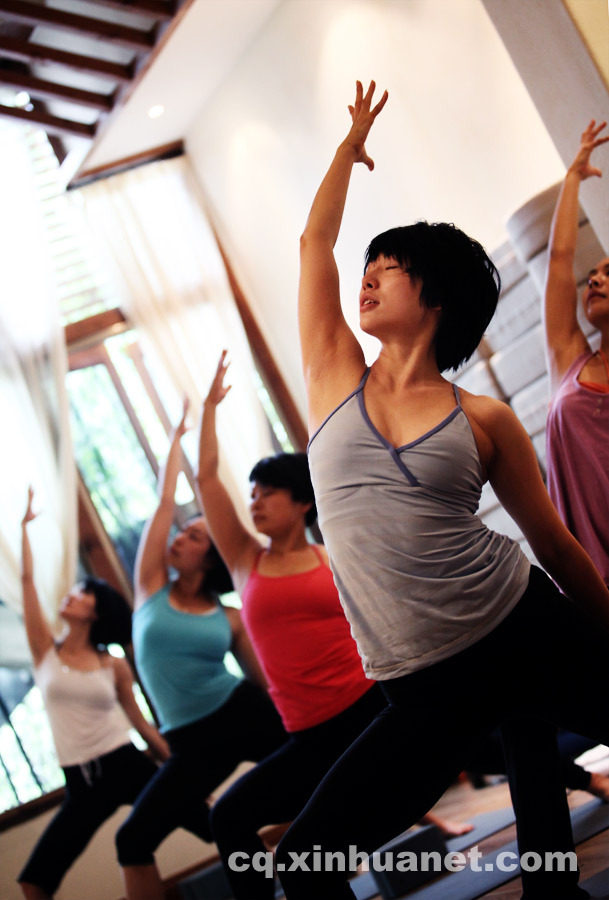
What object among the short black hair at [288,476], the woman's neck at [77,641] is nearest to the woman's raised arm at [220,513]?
the short black hair at [288,476]

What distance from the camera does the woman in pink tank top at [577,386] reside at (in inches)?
81.3

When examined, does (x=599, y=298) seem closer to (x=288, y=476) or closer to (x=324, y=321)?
(x=288, y=476)

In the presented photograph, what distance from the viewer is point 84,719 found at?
131 inches

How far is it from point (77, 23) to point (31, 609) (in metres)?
2.46

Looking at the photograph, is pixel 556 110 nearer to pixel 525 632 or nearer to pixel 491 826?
pixel 525 632

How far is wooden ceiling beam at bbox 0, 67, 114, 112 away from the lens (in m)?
3.99

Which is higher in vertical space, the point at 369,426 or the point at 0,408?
the point at 0,408

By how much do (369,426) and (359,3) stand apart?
109 inches

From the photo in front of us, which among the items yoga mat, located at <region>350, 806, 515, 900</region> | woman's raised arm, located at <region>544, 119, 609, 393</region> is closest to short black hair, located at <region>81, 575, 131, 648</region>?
yoga mat, located at <region>350, 806, 515, 900</region>

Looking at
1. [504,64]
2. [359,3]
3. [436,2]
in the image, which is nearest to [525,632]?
[504,64]

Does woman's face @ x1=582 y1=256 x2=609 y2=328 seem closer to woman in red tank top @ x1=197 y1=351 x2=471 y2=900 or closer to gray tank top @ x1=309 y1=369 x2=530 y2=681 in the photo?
woman in red tank top @ x1=197 y1=351 x2=471 y2=900

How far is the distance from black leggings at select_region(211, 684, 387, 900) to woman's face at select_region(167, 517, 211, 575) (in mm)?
1092

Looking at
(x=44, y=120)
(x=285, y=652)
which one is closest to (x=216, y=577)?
(x=285, y=652)

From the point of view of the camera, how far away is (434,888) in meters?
2.16
